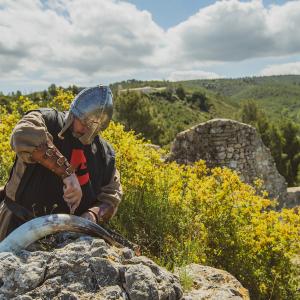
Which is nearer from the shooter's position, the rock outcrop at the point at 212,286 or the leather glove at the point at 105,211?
the rock outcrop at the point at 212,286

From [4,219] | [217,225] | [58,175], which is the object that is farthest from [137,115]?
[58,175]

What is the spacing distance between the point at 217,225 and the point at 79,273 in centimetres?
325

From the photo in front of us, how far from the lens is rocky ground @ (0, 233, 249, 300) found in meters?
1.80

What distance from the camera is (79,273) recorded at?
1.89 m

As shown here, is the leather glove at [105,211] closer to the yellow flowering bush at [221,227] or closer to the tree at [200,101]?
the yellow flowering bush at [221,227]

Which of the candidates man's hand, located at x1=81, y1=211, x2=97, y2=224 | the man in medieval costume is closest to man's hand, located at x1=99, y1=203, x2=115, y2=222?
the man in medieval costume

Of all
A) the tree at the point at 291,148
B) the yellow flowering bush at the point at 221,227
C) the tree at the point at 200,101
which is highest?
the tree at the point at 200,101

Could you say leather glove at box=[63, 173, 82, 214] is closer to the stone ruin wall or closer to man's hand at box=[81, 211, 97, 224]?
man's hand at box=[81, 211, 97, 224]

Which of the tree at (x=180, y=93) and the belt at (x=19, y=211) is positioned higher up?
the tree at (x=180, y=93)

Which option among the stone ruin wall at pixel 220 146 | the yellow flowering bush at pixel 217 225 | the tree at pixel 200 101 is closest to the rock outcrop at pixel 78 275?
the yellow flowering bush at pixel 217 225

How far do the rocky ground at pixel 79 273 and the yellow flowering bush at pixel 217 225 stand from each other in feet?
7.43

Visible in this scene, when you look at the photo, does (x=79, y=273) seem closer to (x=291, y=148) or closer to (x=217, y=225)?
(x=217, y=225)

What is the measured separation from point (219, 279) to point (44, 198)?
1233 mm

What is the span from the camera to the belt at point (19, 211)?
2648mm
